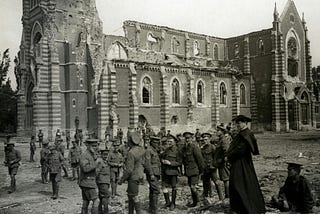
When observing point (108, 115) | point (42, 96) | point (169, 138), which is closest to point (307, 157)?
point (169, 138)

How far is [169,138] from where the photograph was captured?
1138 cm

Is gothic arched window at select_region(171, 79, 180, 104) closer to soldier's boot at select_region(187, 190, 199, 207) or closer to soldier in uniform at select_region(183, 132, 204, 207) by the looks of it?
soldier in uniform at select_region(183, 132, 204, 207)

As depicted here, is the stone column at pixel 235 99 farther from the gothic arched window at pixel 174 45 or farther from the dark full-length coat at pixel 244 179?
the dark full-length coat at pixel 244 179

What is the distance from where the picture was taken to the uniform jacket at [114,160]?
1195 centimetres

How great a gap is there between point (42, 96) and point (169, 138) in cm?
2483

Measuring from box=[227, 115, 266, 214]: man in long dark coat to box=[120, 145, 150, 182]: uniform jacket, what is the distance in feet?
7.49

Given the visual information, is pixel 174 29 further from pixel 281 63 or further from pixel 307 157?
pixel 307 157

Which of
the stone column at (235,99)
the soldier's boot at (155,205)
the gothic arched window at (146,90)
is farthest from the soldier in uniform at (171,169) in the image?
the stone column at (235,99)

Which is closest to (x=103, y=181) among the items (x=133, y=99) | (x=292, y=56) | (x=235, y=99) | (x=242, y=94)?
(x=133, y=99)

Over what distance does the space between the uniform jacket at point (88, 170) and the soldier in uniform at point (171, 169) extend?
2.60 meters

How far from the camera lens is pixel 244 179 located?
6.89 m

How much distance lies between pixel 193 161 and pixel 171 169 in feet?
2.08

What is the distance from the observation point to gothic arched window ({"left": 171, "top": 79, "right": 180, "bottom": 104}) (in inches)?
1451

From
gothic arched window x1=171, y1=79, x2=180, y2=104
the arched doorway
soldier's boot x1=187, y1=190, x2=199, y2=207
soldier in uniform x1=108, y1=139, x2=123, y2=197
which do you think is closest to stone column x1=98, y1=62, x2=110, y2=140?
gothic arched window x1=171, y1=79, x2=180, y2=104
